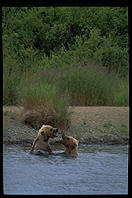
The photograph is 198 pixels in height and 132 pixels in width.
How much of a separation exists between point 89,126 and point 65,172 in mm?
4707

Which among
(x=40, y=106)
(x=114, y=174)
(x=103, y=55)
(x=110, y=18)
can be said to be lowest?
(x=114, y=174)

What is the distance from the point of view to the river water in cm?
782

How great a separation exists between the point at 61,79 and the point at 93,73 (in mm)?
889

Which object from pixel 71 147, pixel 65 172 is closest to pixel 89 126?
pixel 71 147

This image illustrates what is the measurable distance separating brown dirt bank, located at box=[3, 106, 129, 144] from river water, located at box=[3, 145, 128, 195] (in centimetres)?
102

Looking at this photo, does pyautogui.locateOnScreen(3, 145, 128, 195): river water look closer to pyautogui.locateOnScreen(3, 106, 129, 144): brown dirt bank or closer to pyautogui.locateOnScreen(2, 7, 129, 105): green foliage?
pyautogui.locateOnScreen(3, 106, 129, 144): brown dirt bank

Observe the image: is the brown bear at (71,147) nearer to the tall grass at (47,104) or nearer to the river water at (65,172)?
the river water at (65,172)

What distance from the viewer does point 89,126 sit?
13789 millimetres

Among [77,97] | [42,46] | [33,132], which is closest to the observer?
[33,132]

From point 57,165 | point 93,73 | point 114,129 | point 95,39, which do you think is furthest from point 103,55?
point 57,165

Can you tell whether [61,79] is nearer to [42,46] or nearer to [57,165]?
[57,165]

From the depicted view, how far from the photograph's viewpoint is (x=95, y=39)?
21938mm

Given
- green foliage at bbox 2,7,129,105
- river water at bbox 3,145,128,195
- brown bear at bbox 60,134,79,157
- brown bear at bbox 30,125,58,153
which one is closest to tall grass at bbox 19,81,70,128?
green foliage at bbox 2,7,129,105

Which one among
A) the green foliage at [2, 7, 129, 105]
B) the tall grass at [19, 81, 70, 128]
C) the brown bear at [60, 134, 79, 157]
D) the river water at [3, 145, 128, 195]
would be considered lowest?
the river water at [3, 145, 128, 195]
